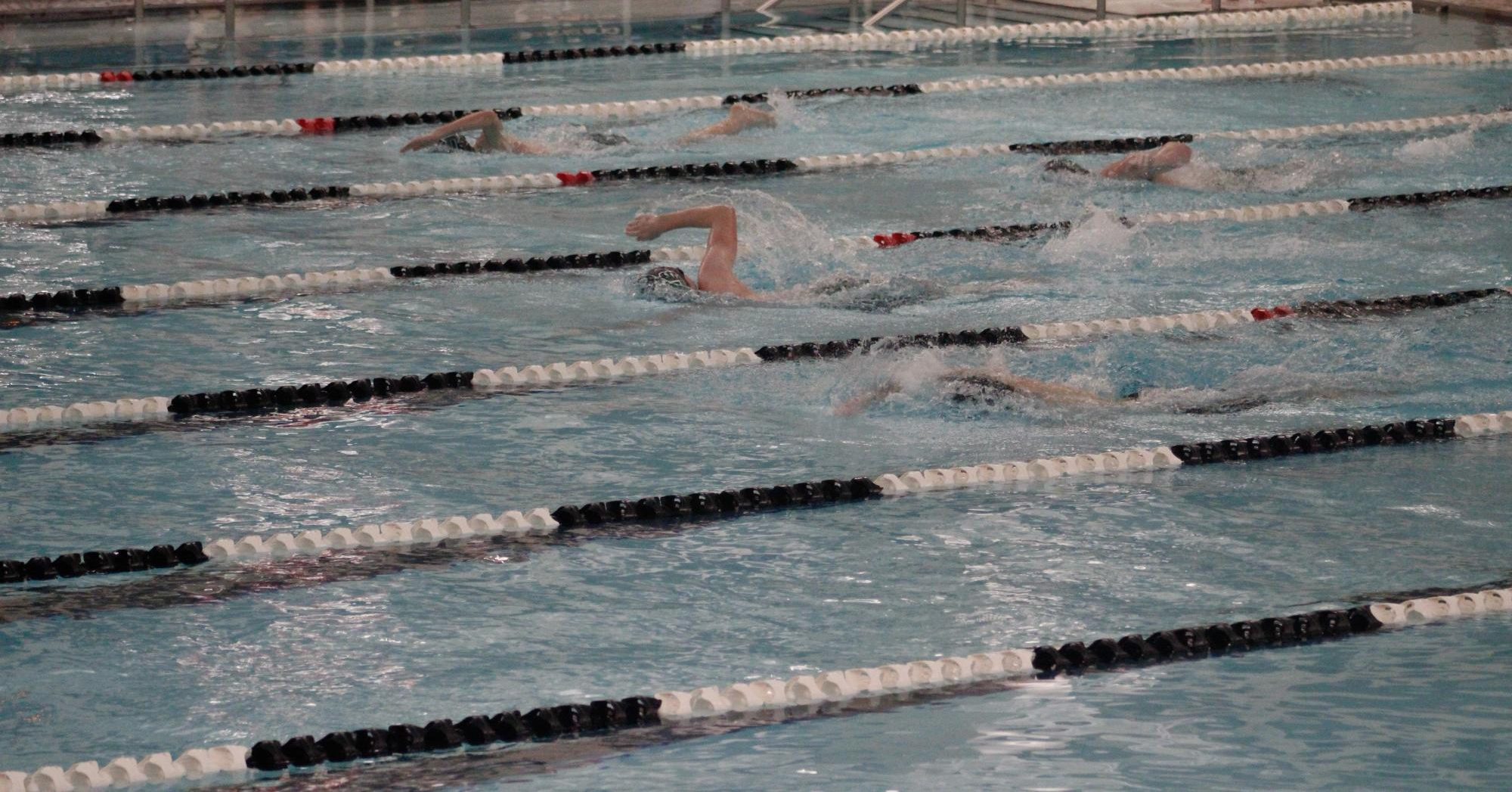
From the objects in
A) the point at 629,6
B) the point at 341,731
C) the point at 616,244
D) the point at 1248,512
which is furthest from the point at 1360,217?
the point at 629,6

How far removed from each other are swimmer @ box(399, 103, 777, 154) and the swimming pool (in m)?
0.10

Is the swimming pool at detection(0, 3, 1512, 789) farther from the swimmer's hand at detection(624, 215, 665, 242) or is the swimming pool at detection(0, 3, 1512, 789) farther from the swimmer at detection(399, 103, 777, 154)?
the swimmer's hand at detection(624, 215, 665, 242)

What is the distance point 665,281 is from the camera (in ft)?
20.2

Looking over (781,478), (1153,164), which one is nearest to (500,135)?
(1153,164)

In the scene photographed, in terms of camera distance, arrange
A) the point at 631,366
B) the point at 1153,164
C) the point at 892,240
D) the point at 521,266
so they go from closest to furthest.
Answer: the point at 631,366
the point at 521,266
the point at 892,240
the point at 1153,164

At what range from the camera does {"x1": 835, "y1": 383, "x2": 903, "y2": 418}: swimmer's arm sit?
5.00m

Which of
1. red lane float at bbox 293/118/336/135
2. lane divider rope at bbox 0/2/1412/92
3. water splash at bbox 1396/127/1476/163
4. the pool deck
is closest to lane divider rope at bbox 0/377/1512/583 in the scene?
water splash at bbox 1396/127/1476/163

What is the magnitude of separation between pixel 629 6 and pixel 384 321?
7.25m

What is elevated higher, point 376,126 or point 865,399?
point 376,126

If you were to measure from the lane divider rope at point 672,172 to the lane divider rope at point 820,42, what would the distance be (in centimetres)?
260

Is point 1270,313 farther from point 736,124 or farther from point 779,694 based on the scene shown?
point 736,124

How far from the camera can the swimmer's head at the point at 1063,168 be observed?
25.1 ft

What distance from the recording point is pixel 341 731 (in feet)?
10.4

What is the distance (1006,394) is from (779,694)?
5.94 ft
